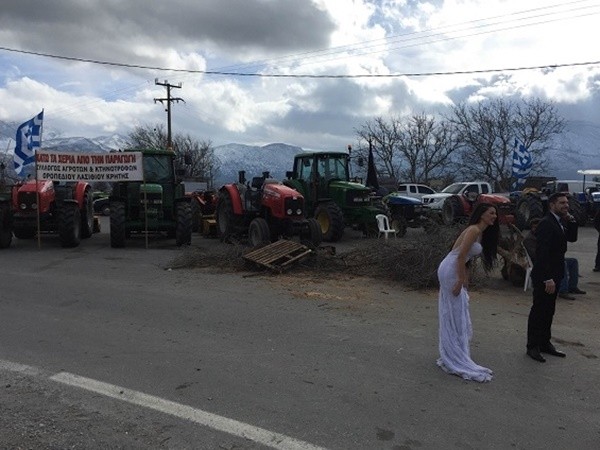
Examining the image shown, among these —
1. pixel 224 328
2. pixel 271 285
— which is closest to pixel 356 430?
pixel 224 328


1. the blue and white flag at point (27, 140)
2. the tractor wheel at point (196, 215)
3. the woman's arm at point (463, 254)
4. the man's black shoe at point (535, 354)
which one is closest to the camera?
the woman's arm at point (463, 254)

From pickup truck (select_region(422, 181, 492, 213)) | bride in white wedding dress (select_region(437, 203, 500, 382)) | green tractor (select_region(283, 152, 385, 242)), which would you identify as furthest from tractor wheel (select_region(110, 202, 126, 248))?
pickup truck (select_region(422, 181, 492, 213))

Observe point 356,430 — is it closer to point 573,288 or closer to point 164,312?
point 164,312

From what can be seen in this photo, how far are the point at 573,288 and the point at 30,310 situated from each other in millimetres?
8255

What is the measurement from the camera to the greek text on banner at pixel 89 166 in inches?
557

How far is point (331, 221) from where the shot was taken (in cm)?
1527

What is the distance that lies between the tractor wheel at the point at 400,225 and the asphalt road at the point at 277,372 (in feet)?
27.4

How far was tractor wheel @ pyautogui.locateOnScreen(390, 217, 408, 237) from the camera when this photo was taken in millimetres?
16989

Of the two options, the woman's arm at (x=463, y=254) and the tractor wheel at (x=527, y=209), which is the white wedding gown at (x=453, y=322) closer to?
the woman's arm at (x=463, y=254)

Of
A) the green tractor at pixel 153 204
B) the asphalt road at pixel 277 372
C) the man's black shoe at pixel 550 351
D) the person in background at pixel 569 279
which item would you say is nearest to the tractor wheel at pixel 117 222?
the green tractor at pixel 153 204

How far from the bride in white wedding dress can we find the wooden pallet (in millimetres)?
5292

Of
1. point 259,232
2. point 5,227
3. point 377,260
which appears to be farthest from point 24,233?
point 377,260

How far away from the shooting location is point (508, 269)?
9.39m

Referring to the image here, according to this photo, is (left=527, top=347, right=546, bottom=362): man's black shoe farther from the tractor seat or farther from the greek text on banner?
the greek text on banner
